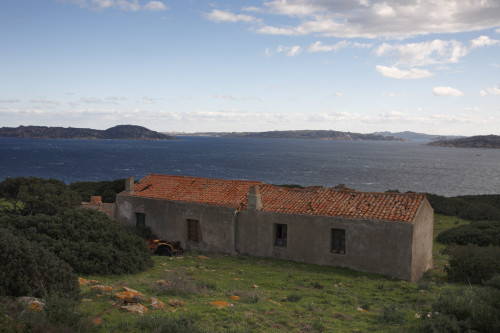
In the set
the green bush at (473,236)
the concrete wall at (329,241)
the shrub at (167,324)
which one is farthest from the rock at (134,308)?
the green bush at (473,236)

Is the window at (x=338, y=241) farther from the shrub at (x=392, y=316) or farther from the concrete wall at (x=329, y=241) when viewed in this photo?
the shrub at (x=392, y=316)

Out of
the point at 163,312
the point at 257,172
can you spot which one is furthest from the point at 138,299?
the point at 257,172

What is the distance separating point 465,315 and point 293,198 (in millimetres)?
13557

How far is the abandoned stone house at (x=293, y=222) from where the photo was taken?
18156 mm

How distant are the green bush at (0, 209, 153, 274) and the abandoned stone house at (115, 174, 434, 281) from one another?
4.83m

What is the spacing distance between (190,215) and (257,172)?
242 ft

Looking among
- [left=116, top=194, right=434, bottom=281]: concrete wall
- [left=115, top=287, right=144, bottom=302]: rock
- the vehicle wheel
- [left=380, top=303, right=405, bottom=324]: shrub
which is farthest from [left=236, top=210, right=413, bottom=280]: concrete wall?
[left=115, top=287, right=144, bottom=302]: rock

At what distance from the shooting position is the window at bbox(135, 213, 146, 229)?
24641mm

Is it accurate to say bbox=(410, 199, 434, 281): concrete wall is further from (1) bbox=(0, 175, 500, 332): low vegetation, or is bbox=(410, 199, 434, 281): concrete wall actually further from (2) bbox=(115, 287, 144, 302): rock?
(2) bbox=(115, 287, 144, 302): rock

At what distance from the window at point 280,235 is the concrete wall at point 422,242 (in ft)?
20.3

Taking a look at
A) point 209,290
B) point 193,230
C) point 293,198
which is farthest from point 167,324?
point 193,230

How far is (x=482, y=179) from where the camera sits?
93062 millimetres

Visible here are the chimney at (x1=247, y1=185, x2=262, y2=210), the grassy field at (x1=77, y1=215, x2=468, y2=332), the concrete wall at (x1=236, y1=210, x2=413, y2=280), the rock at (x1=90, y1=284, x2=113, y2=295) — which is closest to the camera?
the grassy field at (x1=77, y1=215, x2=468, y2=332)

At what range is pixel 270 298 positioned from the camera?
12586 mm
